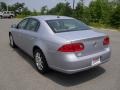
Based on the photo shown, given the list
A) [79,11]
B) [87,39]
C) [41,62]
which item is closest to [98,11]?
[79,11]

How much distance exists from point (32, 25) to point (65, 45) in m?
2.13

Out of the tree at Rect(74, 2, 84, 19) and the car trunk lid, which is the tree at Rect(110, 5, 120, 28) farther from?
the car trunk lid

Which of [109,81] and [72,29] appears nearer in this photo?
[109,81]

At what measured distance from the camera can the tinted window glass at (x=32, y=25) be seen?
6.10 m

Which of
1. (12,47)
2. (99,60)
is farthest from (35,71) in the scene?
(12,47)

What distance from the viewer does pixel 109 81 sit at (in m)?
5.04

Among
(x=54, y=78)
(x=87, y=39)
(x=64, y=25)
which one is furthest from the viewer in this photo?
(x=64, y=25)

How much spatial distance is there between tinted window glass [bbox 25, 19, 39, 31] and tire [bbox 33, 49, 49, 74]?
0.76 metres

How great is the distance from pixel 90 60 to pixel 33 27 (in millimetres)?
2274

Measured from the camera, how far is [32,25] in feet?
21.1

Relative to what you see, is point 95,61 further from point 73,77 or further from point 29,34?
point 29,34

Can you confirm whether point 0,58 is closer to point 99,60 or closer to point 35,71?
point 35,71

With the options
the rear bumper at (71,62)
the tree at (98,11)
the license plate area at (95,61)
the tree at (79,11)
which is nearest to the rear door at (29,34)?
the rear bumper at (71,62)

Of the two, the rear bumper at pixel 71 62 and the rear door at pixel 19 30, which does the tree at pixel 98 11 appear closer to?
the rear door at pixel 19 30
